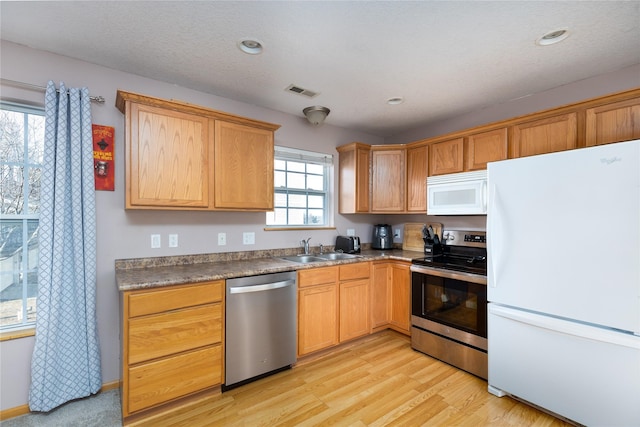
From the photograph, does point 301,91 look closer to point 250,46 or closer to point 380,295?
point 250,46

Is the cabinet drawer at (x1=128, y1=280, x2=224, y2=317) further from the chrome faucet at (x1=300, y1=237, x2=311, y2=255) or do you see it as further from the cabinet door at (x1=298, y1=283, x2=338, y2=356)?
the chrome faucet at (x1=300, y1=237, x2=311, y2=255)

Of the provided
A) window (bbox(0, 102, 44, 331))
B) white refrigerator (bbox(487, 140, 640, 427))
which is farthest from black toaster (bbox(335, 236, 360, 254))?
window (bbox(0, 102, 44, 331))

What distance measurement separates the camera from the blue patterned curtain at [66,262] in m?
1.96

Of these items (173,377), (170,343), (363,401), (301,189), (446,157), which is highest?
(446,157)

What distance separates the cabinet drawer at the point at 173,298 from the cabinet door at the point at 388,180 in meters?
2.20

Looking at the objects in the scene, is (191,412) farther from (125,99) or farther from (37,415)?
(125,99)

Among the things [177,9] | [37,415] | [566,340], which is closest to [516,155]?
[566,340]

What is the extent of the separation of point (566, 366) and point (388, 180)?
2.35 m

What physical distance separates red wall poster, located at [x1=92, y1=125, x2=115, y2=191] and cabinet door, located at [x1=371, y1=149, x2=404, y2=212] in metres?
2.66

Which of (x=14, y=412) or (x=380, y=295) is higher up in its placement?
(x=380, y=295)

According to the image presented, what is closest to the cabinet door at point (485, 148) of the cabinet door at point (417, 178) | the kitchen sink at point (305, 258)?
the cabinet door at point (417, 178)

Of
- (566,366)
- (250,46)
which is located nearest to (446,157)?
(566,366)

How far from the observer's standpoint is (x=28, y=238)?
2.09m

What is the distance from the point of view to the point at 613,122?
206 cm
